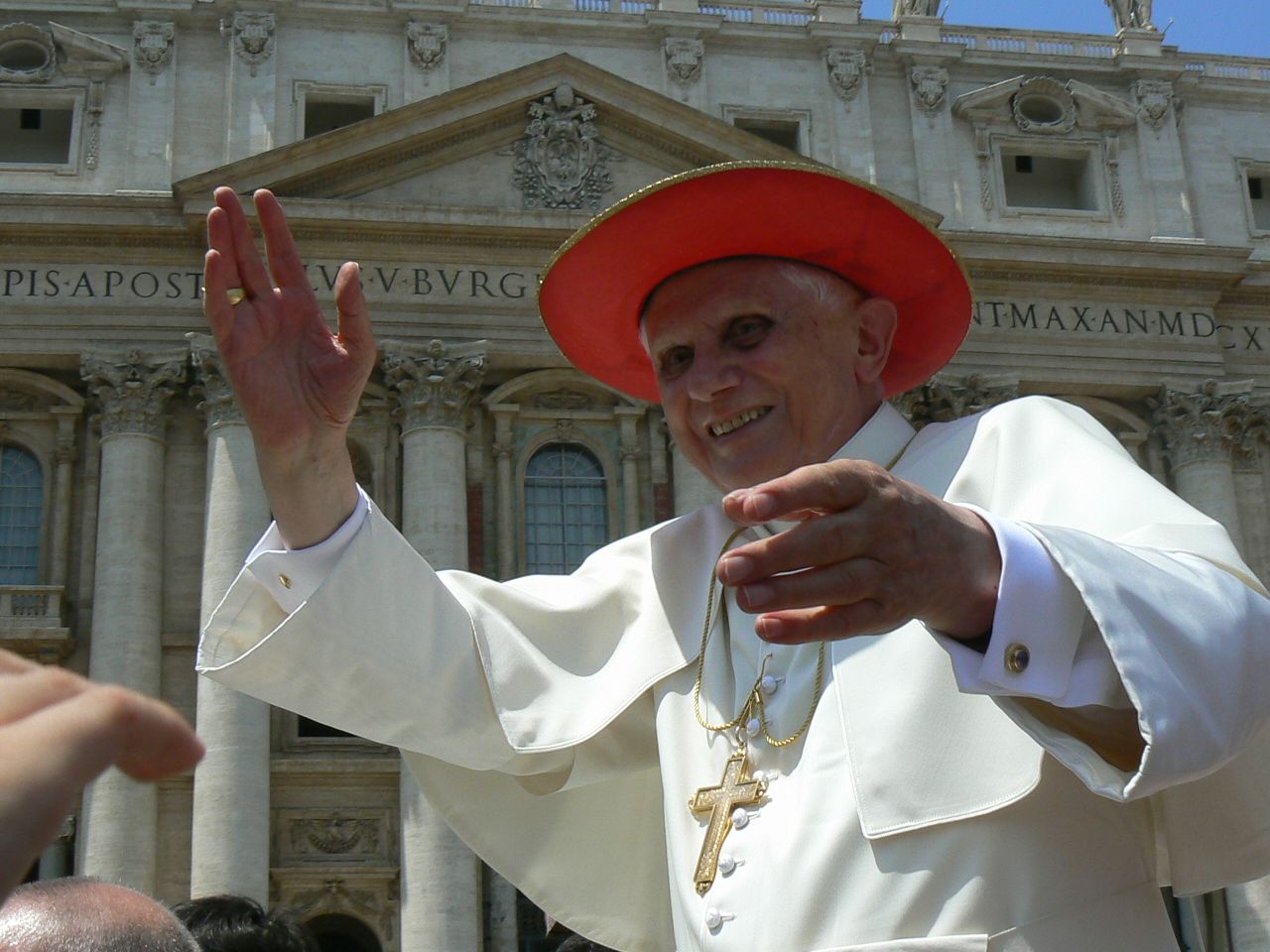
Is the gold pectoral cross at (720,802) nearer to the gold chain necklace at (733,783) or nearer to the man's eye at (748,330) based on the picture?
the gold chain necklace at (733,783)

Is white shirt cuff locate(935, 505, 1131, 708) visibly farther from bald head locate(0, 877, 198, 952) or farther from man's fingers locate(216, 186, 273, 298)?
man's fingers locate(216, 186, 273, 298)

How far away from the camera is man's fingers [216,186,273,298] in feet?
9.80

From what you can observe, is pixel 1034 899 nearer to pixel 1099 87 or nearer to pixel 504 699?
pixel 504 699

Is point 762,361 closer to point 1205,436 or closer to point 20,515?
point 20,515

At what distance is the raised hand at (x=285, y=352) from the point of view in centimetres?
298

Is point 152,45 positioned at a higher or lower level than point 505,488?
higher

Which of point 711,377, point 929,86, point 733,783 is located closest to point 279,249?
point 711,377

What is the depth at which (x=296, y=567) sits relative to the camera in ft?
10.3

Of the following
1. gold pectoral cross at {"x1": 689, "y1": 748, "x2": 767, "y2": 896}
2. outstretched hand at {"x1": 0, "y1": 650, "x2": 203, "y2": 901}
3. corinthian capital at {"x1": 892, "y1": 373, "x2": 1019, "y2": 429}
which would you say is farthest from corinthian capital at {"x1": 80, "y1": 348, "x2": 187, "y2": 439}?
outstretched hand at {"x1": 0, "y1": 650, "x2": 203, "y2": 901}

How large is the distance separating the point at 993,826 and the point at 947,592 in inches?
28.3

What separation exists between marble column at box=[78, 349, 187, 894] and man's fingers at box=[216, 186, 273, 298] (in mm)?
15943

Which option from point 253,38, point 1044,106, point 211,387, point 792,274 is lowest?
point 792,274

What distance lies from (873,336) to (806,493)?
173cm

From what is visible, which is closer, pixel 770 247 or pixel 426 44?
pixel 770 247
